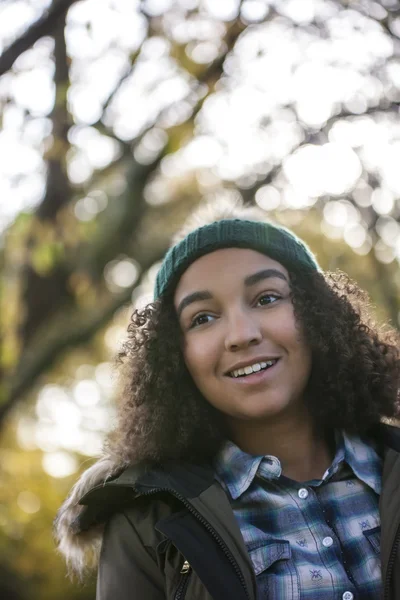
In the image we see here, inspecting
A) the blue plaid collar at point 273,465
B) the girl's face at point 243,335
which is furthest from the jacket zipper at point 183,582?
the girl's face at point 243,335

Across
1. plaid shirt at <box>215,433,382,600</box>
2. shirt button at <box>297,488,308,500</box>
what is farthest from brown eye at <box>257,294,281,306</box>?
shirt button at <box>297,488,308,500</box>

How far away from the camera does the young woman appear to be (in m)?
2.28

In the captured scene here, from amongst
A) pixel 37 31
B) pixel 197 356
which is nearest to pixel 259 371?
pixel 197 356

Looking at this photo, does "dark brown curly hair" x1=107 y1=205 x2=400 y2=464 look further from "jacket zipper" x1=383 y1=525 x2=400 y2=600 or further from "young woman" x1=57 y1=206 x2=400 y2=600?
"jacket zipper" x1=383 y1=525 x2=400 y2=600

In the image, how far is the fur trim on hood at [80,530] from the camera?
2553mm

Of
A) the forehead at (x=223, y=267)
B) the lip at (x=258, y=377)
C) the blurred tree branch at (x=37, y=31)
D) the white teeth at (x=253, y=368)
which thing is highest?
the blurred tree branch at (x=37, y=31)

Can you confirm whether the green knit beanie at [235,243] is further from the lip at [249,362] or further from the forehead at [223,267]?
the lip at [249,362]

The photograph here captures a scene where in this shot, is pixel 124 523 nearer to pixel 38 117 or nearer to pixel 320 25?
pixel 38 117

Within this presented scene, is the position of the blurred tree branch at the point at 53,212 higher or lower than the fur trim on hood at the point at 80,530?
lower

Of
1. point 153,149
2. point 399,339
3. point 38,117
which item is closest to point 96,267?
point 153,149

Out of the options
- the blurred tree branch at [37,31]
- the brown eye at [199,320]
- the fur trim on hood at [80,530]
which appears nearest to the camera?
the blurred tree branch at [37,31]

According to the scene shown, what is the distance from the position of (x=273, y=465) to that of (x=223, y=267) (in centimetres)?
72

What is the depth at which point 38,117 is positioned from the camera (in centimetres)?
379

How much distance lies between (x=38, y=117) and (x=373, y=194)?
3.44m
